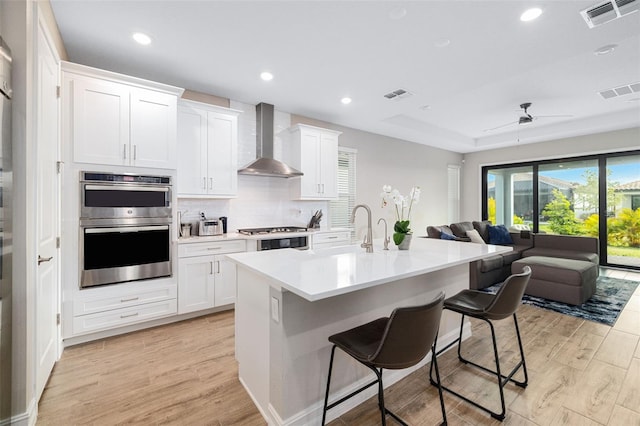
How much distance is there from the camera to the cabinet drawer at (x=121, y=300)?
2637 millimetres

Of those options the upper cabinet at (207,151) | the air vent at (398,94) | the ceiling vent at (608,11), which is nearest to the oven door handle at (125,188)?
the upper cabinet at (207,151)

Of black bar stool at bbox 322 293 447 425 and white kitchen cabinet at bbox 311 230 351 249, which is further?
white kitchen cabinet at bbox 311 230 351 249

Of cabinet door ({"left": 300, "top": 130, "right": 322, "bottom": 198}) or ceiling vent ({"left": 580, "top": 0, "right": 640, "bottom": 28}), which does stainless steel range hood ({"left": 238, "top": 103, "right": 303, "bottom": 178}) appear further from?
ceiling vent ({"left": 580, "top": 0, "right": 640, "bottom": 28})

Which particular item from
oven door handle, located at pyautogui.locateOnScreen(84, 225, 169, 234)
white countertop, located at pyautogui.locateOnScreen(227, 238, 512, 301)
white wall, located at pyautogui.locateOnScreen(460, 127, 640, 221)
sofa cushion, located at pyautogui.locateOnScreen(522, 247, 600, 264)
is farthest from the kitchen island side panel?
white wall, located at pyautogui.locateOnScreen(460, 127, 640, 221)

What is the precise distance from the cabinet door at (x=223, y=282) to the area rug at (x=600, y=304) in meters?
3.69

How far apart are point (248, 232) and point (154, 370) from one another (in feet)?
6.12

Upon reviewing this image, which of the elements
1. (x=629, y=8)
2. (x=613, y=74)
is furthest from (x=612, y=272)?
(x=629, y=8)

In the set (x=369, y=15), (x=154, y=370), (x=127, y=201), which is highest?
(x=369, y=15)

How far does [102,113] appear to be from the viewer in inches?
107

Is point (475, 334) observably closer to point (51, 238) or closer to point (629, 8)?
point (629, 8)

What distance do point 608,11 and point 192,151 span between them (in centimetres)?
404

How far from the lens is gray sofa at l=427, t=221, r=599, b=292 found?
4297 mm

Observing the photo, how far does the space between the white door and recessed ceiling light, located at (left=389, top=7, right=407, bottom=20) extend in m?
2.43

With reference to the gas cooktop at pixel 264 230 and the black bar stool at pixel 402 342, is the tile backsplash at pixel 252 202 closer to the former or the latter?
the gas cooktop at pixel 264 230
